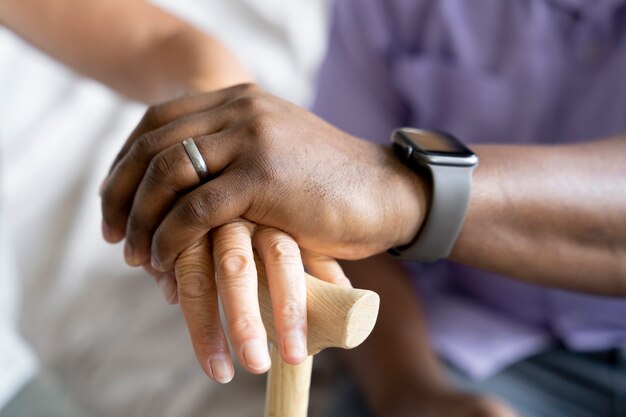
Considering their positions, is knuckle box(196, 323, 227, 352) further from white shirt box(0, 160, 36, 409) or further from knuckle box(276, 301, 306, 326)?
white shirt box(0, 160, 36, 409)

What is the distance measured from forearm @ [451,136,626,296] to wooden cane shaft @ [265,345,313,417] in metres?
0.14

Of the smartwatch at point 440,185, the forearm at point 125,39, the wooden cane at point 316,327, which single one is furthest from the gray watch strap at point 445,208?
the forearm at point 125,39

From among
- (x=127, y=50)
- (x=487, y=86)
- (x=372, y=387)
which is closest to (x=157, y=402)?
(x=372, y=387)

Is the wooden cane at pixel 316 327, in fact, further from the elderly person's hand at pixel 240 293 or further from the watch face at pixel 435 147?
the watch face at pixel 435 147

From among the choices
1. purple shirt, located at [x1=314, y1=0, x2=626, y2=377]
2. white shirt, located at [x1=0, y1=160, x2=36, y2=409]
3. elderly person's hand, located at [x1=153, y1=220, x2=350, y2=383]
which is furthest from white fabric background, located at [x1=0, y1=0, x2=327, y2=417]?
elderly person's hand, located at [x1=153, y1=220, x2=350, y2=383]

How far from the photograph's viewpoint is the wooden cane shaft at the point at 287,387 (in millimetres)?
370

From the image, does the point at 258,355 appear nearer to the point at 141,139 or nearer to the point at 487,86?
the point at 141,139

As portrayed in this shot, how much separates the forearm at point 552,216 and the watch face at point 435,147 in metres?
0.03

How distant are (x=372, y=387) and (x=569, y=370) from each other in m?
0.18

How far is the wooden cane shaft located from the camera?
0.37 metres

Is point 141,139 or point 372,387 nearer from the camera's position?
point 141,139

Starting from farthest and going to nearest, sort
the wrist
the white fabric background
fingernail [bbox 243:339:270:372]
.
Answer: the white fabric background
the wrist
fingernail [bbox 243:339:270:372]

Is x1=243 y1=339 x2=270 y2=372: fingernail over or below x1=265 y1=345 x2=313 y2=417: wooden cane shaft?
over

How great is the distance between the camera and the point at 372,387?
0.65 m
